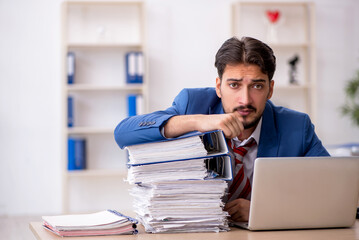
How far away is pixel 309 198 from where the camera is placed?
51.4 inches

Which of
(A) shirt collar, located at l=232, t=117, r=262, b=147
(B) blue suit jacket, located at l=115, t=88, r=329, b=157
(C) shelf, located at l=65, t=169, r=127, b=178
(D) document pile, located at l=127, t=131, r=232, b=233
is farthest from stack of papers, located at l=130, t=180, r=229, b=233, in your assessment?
(C) shelf, located at l=65, t=169, r=127, b=178

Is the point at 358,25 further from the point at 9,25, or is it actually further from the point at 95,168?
the point at 9,25

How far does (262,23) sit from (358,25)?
1.03 m

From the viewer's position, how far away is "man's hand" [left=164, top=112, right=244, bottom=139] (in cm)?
135

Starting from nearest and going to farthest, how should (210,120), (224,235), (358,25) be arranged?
(224,235)
(210,120)
(358,25)

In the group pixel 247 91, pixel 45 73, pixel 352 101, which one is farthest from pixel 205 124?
pixel 352 101

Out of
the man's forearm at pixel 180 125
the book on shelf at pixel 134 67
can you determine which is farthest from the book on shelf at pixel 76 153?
the man's forearm at pixel 180 125

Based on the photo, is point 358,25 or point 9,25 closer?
point 9,25

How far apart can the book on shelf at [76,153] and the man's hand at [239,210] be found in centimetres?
342

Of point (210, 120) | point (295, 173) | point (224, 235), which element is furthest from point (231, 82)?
point (224, 235)

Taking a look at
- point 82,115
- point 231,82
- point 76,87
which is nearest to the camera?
point 231,82

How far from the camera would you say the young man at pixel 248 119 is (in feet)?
5.18


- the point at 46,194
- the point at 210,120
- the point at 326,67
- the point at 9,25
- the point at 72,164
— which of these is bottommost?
the point at 46,194

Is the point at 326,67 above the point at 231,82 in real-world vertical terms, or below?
above
